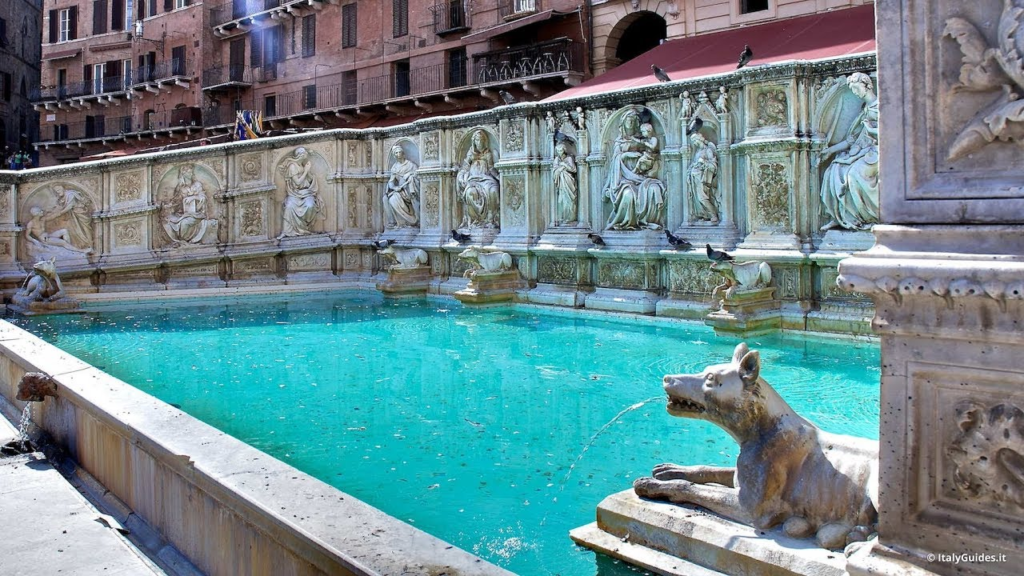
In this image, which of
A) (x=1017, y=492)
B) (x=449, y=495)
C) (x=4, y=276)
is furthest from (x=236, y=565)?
(x=4, y=276)

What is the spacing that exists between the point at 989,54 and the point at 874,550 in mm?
1457

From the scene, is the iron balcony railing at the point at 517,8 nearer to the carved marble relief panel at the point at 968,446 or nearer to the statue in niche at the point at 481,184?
the statue in niche at the point at 481,184

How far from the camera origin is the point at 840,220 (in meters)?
A: 9.88

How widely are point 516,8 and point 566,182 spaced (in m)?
15.2

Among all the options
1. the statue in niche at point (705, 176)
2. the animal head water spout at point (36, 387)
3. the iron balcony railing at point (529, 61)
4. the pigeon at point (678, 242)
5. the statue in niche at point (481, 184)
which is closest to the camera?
the animal head water spout at point (36, 387)

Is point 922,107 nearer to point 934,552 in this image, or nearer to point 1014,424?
point 1014,424

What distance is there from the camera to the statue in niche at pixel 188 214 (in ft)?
51.7

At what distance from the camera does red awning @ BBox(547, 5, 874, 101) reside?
1363 centimetres

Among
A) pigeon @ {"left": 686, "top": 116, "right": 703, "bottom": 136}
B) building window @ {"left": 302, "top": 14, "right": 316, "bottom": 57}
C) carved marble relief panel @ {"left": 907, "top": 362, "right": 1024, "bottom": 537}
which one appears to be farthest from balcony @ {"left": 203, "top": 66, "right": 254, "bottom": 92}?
carved marble relief panel @ {"left": 907, "top": 362, "right": 1024, "bottom": 537}

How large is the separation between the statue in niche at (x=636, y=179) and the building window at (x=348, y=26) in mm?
22288

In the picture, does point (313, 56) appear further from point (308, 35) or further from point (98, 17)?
point (98, 17)

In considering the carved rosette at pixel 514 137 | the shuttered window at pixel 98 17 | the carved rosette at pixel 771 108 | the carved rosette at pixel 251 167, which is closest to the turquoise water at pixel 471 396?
the carved rosette at pixel 771 108

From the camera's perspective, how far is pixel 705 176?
36.3ft

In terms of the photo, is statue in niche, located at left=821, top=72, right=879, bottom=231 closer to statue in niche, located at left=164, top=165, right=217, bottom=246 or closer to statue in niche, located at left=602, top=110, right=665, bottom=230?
statue in niche, located at left=602, top=110, right=665, bottom=230
